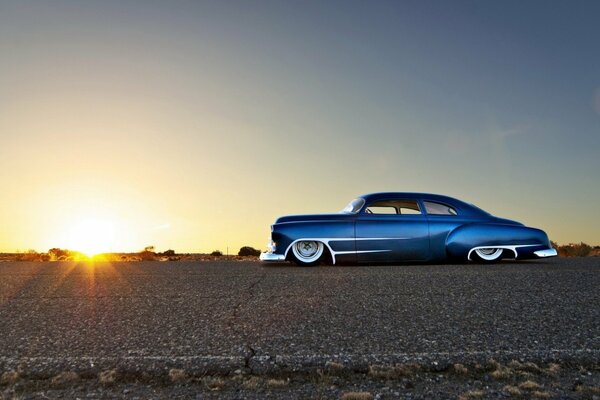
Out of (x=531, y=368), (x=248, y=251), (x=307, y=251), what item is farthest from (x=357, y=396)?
(x=248, y=251)

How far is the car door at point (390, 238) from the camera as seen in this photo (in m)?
9.21

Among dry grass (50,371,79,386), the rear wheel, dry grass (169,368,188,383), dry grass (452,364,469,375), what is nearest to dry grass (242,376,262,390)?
dry grass (169,368,188,383)

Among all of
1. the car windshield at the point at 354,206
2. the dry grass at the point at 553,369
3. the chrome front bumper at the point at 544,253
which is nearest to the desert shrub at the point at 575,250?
the chrome front bumper at the point at 544,253

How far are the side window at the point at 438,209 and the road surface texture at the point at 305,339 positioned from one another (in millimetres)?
3812

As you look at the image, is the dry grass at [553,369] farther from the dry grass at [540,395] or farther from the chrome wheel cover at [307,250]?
the chrome wheel cover at [307,250]

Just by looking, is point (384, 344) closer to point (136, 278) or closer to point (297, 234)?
point (136, 278)

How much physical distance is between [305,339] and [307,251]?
5472 mm

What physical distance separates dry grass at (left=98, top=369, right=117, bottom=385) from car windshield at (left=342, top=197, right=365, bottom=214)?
6585 mm

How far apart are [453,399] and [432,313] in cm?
154

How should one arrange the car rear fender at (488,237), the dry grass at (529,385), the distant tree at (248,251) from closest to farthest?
the dry grass at (529,385) → the car rear fender at (488,237) → the distant tree at (248,251)

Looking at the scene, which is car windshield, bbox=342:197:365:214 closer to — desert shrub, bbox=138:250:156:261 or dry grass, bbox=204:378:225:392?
desert shrub, bbox=138:250:156:261

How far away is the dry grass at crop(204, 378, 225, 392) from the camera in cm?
305

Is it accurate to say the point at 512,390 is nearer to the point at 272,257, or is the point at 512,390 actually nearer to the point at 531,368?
the point at 531,368

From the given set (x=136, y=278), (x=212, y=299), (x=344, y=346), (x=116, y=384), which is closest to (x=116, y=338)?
(x=116, y=384)
